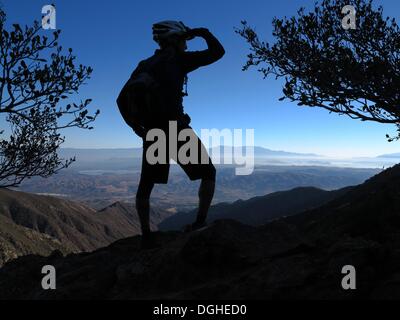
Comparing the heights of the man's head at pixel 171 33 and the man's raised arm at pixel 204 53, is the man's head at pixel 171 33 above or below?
above

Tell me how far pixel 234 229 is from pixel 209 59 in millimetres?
3492

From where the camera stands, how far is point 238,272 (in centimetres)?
646

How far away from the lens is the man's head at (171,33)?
772 cm

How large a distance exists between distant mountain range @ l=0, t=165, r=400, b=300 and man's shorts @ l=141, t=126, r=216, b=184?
3.67ft

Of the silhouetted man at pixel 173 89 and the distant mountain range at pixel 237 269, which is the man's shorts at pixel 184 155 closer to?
the silhouetted man at pixel 173 89

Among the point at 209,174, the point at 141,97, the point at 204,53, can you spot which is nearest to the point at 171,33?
the point at 204,53

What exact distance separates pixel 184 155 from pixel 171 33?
98.3 inches

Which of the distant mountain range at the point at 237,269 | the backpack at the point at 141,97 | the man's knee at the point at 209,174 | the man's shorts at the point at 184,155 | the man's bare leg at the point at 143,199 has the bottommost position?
the distant mountain range at the point at 237,269

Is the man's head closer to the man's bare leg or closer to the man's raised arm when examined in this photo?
the man's raised arm

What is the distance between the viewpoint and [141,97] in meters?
7.19

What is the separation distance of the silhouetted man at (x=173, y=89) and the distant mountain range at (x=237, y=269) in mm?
978

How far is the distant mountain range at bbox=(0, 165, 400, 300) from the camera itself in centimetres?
538

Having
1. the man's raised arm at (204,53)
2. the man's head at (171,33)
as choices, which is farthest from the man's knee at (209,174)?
the man's head at (171,33)
